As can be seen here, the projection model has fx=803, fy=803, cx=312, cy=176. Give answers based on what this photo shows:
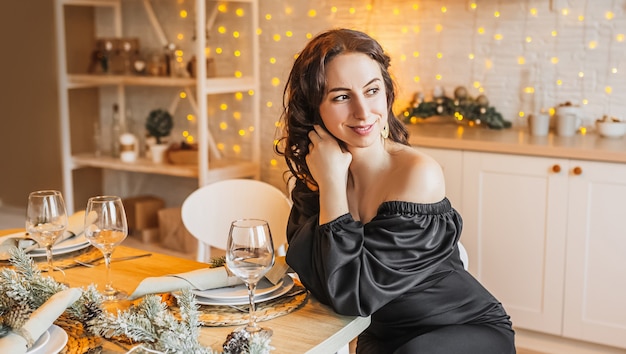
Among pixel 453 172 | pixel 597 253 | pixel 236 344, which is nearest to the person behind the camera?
pixel 236 344

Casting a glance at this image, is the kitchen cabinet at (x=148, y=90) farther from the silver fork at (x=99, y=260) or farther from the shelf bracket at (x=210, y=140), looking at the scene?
the silver fork at (x=99, y=260)

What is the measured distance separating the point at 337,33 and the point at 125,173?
379 cm

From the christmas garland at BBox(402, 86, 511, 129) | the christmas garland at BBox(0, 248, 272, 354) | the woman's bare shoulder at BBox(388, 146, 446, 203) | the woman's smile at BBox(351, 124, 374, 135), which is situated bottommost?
the christmas garland at BBox(0, 248, 272, 354)

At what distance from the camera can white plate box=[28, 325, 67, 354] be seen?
1420 millimetres

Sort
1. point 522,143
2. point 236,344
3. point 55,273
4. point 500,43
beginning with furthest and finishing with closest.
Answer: point 500,43 → point 522,143 → point 55,273 → point 236,344

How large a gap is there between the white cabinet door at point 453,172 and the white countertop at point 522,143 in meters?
0.03

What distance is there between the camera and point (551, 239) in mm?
3369

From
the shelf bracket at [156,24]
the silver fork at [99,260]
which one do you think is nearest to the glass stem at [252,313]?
the silver fork at [99,260]

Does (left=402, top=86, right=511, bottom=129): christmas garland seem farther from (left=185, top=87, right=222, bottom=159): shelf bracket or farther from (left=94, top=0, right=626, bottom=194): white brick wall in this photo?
(left=185, top=87, right=222, bottom=159): shelf bracket

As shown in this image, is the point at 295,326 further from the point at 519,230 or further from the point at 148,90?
the point at 148,90

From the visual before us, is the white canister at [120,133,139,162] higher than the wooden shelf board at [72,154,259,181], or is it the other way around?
the white canister at [120,133,139,162]

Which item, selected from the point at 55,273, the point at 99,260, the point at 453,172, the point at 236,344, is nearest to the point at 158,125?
the point at 453,172

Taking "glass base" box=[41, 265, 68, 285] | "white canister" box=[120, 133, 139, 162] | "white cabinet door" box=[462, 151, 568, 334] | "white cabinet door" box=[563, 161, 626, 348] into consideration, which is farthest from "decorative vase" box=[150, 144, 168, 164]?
"glass base" box=[41, 265, 68, 285]

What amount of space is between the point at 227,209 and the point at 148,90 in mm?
2657
